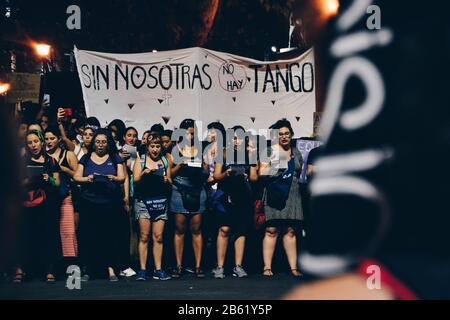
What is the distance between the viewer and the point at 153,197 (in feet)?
24.6

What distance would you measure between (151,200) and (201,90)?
1.65 metres

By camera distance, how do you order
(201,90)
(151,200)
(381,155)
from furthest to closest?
(201,90) → (151,200) → (381,155)

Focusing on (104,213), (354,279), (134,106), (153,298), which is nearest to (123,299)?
(153,298)

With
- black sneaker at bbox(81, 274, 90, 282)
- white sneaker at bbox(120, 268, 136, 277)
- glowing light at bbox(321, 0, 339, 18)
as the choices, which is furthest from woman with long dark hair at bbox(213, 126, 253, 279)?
glowing light at bbox(321, 0, 339, 18)

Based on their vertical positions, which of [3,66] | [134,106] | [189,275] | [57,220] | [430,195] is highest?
[3,66]

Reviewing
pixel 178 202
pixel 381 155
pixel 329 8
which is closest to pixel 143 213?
pixel 178 202

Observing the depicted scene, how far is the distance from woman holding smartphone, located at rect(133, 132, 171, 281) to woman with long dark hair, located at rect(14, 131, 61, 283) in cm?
84

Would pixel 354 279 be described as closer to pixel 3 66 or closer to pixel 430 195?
pixel 430 195

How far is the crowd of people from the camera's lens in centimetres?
743

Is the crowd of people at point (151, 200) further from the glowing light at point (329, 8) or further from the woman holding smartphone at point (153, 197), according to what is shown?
the glowing light at point (329, 8)

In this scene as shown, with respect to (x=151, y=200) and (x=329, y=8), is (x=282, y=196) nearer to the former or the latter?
(x=151, y=200)

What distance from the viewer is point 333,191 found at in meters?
1.54

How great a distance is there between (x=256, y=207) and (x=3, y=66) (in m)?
10.9

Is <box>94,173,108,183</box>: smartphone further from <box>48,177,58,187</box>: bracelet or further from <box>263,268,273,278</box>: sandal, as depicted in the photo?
<box>263,268,273,278</box>: sandal
